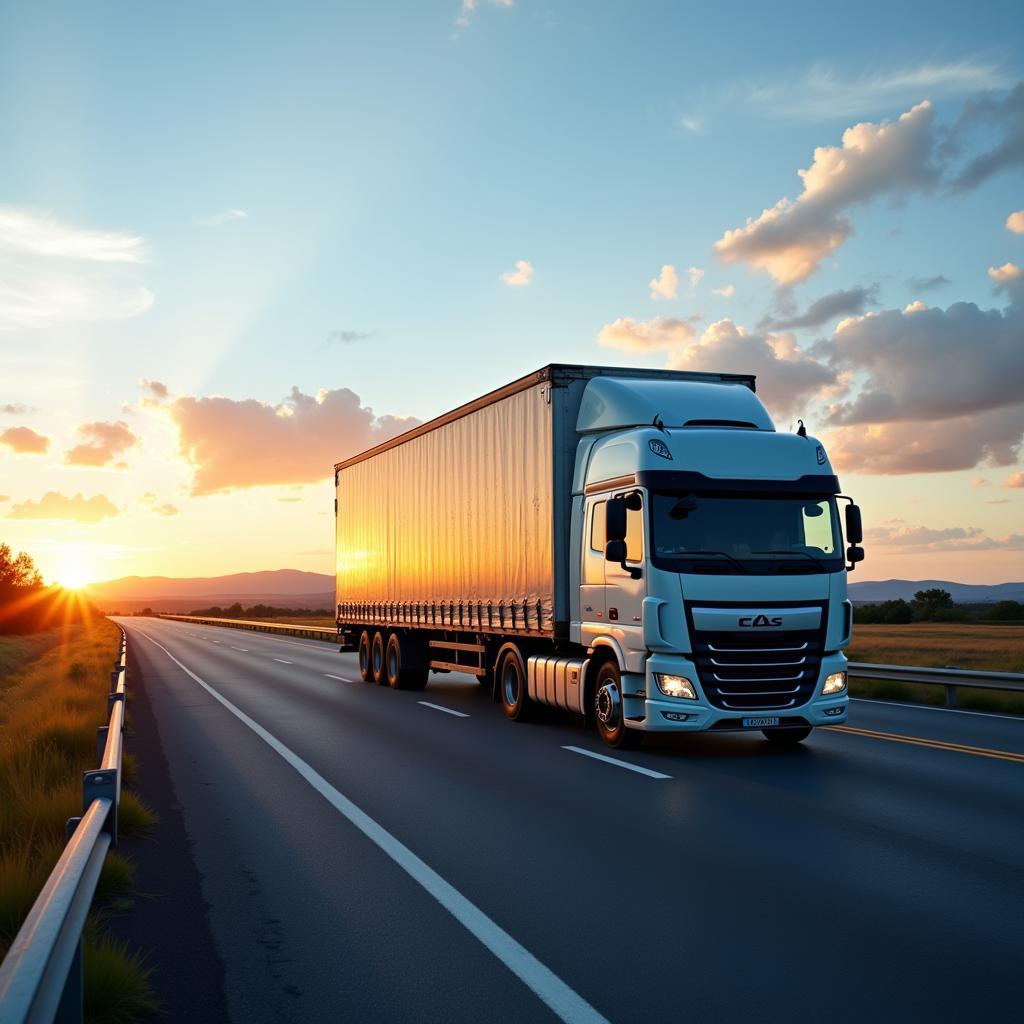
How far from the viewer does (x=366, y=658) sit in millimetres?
23359

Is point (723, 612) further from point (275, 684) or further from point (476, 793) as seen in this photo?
point (275, 684)

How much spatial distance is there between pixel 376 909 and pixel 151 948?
1216mm

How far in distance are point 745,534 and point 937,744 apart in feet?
11.7

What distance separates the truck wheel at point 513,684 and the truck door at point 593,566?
86.1 inches

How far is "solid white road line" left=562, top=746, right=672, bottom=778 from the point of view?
35.0 ft

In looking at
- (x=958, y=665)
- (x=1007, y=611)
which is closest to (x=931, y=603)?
(x=1007, y=611)

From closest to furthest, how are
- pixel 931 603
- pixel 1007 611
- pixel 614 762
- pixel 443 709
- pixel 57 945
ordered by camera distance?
pixel 57 945
pixel 614 762
pixel 443 709
pixel 1007 611
pixel 931 603

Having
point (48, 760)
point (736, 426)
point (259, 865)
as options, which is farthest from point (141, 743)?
point (736, 426)

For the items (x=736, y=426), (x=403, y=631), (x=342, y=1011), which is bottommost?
(x=342, y=1011)

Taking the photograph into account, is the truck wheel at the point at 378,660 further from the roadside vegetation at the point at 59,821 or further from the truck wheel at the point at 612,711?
the truck wheel at the point at 612,711

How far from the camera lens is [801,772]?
1080 cm

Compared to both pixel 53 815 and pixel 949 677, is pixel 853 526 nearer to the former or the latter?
pixel 949 677

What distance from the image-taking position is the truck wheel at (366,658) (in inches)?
909

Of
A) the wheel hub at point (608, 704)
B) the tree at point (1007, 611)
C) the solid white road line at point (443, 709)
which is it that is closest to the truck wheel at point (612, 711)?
the wheel hub at point (608, 704)
